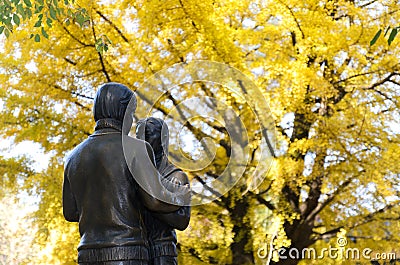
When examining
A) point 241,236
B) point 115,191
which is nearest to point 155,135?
point 115,191

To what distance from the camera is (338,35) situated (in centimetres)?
613

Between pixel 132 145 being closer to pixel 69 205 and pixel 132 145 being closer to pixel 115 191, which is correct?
pixel 115 191

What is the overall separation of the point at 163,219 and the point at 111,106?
50 cm

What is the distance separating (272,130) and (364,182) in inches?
43.1

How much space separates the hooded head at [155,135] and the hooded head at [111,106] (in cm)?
28

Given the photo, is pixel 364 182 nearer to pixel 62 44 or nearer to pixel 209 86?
pixel 209 86

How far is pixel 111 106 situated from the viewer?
2393mm

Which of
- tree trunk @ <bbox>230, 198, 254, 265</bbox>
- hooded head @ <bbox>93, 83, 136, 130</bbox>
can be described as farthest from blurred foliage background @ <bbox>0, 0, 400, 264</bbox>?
hooded head @ <bbox>93, 83, 136, 130</bbox>

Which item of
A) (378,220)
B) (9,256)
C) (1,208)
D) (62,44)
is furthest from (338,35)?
(1,208)

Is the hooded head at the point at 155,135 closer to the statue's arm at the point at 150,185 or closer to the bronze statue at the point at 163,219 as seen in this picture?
the bronze statue at the point at 163,219

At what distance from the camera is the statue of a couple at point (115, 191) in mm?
2273

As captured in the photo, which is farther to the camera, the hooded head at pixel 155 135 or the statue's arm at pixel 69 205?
the hooded head at pixel 155 135

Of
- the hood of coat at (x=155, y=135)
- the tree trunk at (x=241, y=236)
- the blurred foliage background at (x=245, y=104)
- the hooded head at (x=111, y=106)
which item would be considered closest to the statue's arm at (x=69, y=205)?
the hooded head at (x=111, y=106)

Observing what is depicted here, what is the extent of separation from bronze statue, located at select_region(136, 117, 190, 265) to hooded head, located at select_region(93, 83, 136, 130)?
292 mm
